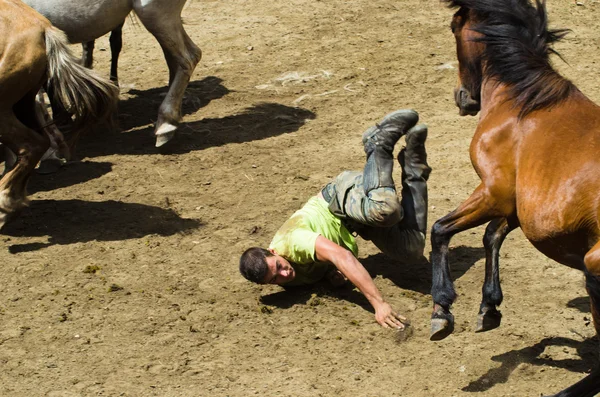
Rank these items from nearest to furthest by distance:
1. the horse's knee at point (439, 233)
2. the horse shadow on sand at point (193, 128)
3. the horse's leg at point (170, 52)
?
the horse's knee at point (439, 233) < the horse's leg at point (170, 52) < the horse shadow on sand at point (193, 128)

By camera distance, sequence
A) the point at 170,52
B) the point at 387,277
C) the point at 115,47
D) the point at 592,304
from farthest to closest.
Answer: the point at 115,47 < the point at 170,52 < the point at 387,277 < the point at 592,304

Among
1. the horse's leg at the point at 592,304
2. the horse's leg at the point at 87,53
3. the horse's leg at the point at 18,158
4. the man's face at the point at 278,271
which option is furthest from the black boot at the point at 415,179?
the horse's leg at the point at 87,53

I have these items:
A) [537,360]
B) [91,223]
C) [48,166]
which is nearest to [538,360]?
[537,360]

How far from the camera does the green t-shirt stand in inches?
214

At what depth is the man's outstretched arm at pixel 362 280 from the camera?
517 cm

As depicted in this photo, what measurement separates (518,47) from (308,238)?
1657 mm

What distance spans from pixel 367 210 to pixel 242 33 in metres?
6.00

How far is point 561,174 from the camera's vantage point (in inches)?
166

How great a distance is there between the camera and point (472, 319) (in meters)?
5.22

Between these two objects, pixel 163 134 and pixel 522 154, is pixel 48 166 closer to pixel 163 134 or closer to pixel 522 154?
pixel 163 134

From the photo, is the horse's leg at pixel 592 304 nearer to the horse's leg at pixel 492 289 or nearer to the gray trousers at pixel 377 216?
the horse's leg at pixel 492 289

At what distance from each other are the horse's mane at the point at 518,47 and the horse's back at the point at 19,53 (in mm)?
3164

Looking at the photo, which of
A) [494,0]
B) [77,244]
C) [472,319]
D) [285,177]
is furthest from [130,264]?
[494,0]

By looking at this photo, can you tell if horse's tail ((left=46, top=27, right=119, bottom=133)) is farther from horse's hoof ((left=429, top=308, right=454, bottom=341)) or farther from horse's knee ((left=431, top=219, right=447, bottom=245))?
horse's hoof ((left=429, top=308, right=454, bottom=341))
